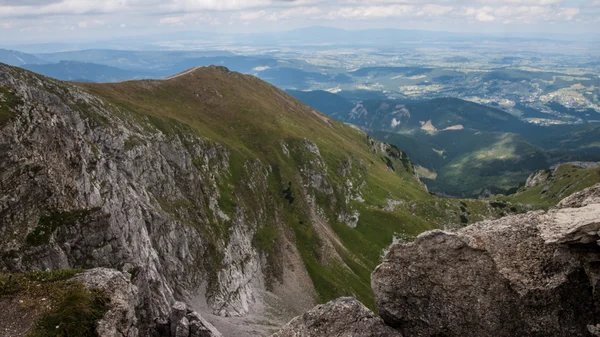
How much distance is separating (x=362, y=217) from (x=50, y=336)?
134m

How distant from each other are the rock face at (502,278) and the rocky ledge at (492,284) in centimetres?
6

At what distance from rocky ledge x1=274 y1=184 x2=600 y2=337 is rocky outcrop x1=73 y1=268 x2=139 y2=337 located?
13.5 meters

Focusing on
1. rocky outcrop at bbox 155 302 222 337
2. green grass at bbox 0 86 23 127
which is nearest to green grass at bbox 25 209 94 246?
green grass at bbox 0 86 23 127

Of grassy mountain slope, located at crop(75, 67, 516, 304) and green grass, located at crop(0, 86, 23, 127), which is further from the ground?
green grass, located at crop(0, 86, 23, 127)

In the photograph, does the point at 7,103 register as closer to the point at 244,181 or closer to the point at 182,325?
the point at 182,325

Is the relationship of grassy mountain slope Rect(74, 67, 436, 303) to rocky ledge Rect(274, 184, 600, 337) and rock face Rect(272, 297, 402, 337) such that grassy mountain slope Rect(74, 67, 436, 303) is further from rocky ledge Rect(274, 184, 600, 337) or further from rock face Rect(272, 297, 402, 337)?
rocky ledge Rect(274, 184, 600, 337)

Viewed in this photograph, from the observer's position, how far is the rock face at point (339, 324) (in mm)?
28592

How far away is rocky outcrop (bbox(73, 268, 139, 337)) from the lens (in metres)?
29.5

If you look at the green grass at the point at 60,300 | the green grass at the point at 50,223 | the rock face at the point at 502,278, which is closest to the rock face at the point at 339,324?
the rock face at the point at 502,278

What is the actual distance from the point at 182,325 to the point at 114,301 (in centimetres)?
924

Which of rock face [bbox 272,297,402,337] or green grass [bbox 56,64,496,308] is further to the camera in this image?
green grass [bbox 56,64,496,308]

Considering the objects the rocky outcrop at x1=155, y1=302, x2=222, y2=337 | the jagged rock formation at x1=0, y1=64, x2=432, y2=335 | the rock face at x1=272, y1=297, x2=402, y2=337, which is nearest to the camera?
the rock face at x1=272, y1=297, x2=402, y2=337

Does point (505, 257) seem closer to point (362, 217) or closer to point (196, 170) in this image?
point (196, 170)

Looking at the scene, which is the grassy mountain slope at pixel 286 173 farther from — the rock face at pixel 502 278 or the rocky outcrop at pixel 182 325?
the rock face at pixel 502 278
